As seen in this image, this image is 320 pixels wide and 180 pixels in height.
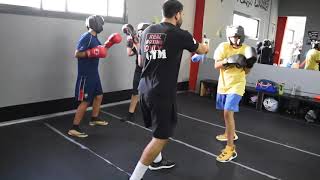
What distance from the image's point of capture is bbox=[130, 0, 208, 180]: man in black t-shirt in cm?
215

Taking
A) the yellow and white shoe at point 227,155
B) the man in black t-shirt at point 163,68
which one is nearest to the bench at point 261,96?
the yellow and white shoe at point 227,155

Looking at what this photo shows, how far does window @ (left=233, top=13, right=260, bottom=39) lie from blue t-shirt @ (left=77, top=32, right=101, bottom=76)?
5875 millimetres

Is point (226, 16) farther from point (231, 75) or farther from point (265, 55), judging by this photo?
point (231, 75)

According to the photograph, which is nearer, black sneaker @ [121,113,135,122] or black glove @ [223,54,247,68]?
black glove @ [223,54,247,68]

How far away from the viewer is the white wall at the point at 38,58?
11.9 feet

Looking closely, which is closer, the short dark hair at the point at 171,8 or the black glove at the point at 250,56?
the short dark hair at the point at 171,8

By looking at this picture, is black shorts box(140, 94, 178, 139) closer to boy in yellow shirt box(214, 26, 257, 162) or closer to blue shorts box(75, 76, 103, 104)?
boy in yellow shirt box(214, 26, 257, 162)

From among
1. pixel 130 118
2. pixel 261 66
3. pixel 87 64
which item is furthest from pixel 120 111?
pixel 261 66

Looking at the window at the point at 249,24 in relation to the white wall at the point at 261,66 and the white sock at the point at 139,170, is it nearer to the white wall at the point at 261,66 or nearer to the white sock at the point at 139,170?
the white wall at the point at 261,66

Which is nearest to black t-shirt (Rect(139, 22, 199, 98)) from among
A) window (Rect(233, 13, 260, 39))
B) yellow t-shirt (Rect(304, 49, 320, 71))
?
yellow t-shirt (Rect(304, 49, 320, 71))

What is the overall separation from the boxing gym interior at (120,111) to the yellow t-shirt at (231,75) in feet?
2.46

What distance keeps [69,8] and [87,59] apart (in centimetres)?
125

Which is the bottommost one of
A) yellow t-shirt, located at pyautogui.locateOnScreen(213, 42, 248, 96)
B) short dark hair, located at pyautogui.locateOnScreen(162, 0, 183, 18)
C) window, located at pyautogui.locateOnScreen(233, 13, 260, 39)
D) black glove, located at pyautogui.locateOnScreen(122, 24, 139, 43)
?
yellow t-shirt, located at pyautogui.locateOnScreen(213, 42, 248, 96)

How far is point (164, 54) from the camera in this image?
7.08 feet
